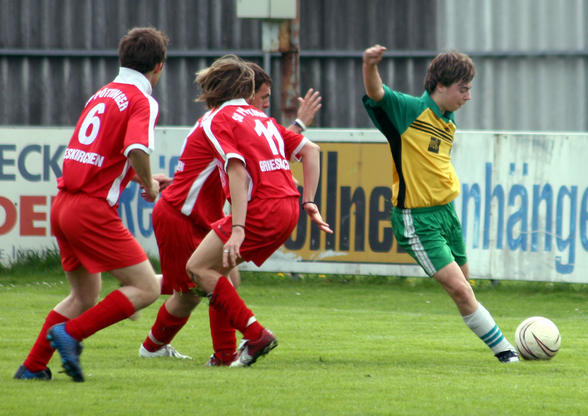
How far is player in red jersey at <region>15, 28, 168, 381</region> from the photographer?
16.8 feet

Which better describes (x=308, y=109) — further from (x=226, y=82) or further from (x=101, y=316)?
(x=101, y=316)

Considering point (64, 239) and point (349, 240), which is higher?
point (64, 239)

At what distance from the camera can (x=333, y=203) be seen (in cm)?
1163

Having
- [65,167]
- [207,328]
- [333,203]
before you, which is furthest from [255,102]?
[333,203]

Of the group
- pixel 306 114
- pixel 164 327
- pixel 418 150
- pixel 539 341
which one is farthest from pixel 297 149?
pixel 539 341

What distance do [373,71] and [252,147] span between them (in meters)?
0.94

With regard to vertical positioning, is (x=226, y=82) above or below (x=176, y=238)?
above

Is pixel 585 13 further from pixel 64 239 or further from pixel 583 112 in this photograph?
pixel 64 239

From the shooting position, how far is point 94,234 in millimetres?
5172

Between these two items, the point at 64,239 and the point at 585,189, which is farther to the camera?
the point at 585,189

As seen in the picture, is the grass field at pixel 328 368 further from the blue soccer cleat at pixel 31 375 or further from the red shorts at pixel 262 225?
the red shorts at pixel 262 225

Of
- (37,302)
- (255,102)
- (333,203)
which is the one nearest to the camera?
(255,102)

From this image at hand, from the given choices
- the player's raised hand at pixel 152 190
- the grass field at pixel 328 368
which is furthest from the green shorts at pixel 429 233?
the player's raised hand at pixel 152 190

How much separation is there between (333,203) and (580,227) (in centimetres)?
288
